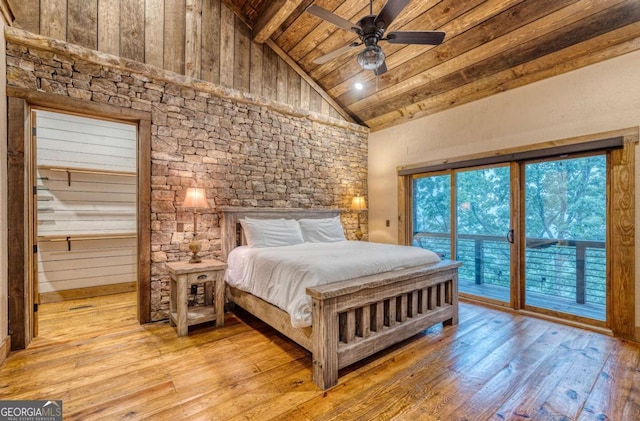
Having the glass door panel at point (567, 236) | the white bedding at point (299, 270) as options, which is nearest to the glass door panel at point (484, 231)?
the glass door panel at point (567, 236)

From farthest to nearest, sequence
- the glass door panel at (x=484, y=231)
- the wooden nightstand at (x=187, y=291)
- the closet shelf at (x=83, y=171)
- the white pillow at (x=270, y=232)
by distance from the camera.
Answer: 1. the closet shelf at (x=83, y=171)
2. the glass door panel at (x=484, y=231)
3. the white pillow at (x=270, y=232)
4. the wooden nightstand at (x=187, y=291)

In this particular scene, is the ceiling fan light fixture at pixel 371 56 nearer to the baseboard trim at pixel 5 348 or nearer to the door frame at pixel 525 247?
the door frame at pixel 525 247

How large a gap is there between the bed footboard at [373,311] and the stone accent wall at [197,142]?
2.15 metres

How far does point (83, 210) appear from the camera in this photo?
4.27 meters

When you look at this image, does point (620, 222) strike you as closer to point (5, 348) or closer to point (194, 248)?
point (194, 248)

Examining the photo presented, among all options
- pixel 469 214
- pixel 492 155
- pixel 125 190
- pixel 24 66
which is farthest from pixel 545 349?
pixel 125 190

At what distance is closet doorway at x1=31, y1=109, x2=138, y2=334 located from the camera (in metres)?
4.01

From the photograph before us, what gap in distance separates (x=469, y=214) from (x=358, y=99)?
2.54 meters

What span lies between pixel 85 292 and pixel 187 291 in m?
2.37

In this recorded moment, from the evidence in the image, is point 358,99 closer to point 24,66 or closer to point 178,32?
point 178,32

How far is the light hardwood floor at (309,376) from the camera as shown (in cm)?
183

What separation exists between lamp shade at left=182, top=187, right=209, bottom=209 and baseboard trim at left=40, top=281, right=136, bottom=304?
2.41 meters

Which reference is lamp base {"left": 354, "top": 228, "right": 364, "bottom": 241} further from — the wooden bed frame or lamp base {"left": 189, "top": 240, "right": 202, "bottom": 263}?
lamp base {"left": 189, "top": 240, "right": 202, "bottom": 263}

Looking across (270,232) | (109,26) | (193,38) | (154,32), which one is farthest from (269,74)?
(270,232)
